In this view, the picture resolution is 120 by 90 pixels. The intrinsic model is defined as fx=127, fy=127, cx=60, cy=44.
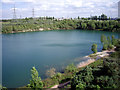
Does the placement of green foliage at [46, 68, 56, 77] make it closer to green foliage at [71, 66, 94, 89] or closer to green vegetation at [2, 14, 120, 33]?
green foliage at [71, 66, 94, 89]

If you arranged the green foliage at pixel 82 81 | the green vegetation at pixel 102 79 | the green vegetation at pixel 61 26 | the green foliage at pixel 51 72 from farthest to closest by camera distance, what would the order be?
the green vegetation at pixel 61 26 < the green foliage at pixel 51 72 < the green foliage at pixel 82 81 < the green vegetation at pixel 102 79

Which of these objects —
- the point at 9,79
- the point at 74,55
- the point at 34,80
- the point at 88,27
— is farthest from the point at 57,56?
the point at 88,27

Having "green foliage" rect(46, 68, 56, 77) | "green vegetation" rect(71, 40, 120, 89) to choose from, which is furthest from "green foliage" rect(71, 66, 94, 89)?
"green foliage" rect(46, 68, 56, 77)

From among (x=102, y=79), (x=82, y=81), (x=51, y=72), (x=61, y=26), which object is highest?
(x=61, y=26)

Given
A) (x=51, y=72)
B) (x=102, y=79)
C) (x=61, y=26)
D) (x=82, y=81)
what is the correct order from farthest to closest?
(x=61, y=26) < (x=51, y=72) < (x=82, y=81) < (x=102, y=79)

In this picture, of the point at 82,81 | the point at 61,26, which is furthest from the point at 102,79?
the point at 61,26

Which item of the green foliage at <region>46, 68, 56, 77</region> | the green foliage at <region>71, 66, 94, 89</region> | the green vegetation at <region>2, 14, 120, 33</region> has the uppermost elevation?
the green vegetation at <region>2, 14, 120, 33</region>

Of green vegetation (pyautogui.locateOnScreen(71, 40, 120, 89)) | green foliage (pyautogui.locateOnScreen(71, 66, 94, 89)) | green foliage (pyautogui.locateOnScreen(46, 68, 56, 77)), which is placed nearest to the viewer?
green vegetation (pyautogui.locateOnScreen(71, 40, 120, 89))

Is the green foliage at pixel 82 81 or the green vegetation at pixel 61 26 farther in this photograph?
the green vegetation at pixel 61 26

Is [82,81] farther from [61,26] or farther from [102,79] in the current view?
[61,26]

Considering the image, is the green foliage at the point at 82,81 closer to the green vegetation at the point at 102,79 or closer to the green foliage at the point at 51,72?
the green vegetation at the point at 102,79

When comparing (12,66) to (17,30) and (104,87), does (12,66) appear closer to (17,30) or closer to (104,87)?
(104,87)

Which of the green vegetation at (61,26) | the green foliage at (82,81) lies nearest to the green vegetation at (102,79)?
the green foliage at (82,81)

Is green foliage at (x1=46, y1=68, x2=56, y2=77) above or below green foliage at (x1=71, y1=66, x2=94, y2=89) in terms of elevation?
below
